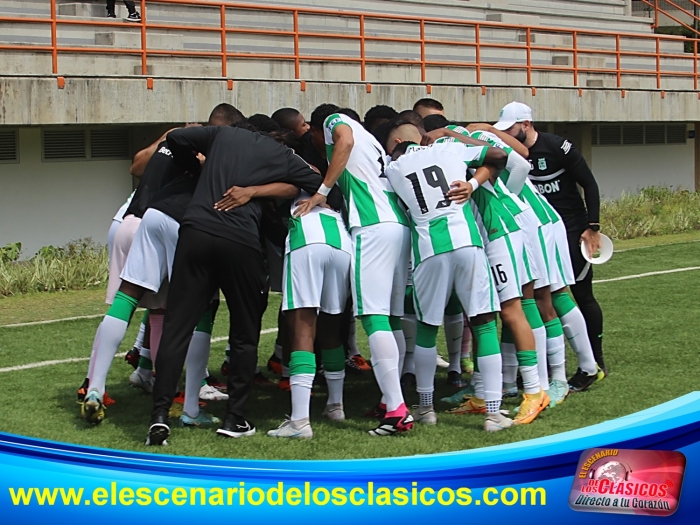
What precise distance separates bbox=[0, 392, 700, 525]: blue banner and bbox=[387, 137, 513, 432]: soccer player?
269cm

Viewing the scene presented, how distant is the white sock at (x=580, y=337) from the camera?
768cm

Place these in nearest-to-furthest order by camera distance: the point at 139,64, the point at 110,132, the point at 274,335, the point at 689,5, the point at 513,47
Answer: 1. the point at 274,335
2. the point at 110,132
3. the point at 139,64
4. the point at 513,47
5. the point at 689,5

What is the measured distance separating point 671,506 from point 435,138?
388cm

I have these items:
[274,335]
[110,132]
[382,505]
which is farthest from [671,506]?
[110,132]

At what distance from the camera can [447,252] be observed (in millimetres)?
6461

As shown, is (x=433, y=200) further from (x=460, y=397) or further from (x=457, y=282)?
(x=460, y=397)

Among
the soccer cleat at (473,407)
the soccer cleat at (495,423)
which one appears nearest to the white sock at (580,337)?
the soccer cleat at (473,407)

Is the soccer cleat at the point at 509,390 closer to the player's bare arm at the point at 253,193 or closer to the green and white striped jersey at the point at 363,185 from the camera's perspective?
the green and white striped jersey at the point at 363,185

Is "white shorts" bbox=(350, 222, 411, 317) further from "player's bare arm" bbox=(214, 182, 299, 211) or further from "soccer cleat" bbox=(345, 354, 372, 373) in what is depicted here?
"soccer cleat" bbox=(345, 354, 372, 373)

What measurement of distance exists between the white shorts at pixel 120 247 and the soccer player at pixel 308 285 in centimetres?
147

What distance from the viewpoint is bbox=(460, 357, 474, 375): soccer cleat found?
8.52 metres

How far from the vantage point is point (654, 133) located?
93.7 ft

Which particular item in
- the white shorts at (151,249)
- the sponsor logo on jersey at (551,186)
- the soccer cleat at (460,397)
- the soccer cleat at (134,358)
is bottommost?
the soccer cleat at (460,397)

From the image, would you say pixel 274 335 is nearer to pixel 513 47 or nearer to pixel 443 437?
pixel 443 437
